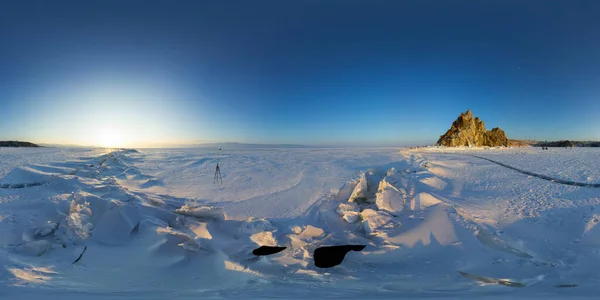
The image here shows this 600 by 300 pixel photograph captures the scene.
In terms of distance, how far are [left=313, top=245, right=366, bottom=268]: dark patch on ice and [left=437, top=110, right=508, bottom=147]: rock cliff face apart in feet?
133

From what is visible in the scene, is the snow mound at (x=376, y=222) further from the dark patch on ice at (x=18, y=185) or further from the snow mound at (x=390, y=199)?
the dark patch on ice at (x=18, y=185)

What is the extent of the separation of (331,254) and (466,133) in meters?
43.9

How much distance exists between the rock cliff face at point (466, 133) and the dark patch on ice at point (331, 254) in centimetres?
4064

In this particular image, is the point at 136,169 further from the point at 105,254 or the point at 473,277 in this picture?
the point at 473,277

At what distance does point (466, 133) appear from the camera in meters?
41.8

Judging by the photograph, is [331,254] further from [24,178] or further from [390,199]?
[24,178]

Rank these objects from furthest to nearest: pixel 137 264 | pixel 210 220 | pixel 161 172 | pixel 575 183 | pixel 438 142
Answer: pixel 438 142
pixel 161 172
pixel 575 183
pixel 210 220
pixel 137 264

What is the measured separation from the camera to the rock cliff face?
135 ft

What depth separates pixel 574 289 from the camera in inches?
129

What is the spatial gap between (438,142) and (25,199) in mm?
46425

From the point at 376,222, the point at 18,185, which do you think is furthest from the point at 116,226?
the point at 18,185

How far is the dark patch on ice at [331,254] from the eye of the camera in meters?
4.18

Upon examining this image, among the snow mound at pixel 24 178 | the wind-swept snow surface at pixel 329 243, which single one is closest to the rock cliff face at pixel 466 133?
the wind-swept snow surface at pixel 329 243

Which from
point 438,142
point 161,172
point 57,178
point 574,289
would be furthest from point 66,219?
point 438,142
